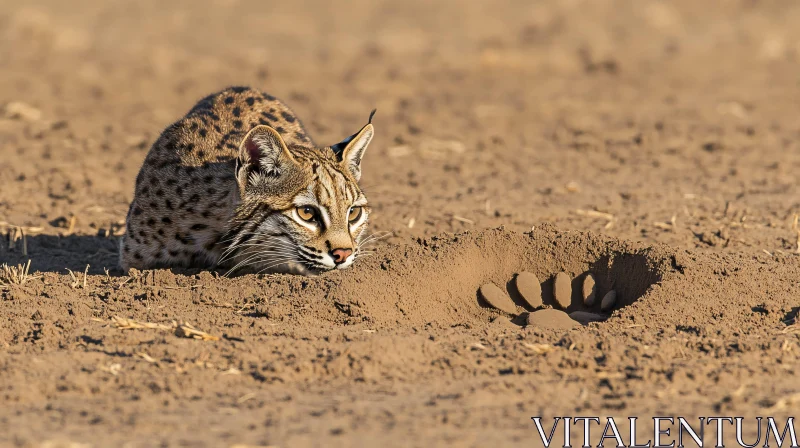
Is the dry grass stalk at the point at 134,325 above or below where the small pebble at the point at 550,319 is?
below

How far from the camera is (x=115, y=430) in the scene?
506 cm

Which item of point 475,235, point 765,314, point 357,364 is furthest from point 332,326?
point 765,314

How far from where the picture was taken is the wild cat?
734 centimetres

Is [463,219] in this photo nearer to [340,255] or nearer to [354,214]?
[354,214]

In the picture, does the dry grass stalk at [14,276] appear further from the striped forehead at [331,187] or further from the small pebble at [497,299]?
the small pebble at [497,299]

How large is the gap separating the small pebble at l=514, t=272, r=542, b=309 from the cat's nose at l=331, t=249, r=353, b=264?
120cm

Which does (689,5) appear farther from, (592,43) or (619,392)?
(619,392)

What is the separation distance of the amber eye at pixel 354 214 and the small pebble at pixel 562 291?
4.67 feet

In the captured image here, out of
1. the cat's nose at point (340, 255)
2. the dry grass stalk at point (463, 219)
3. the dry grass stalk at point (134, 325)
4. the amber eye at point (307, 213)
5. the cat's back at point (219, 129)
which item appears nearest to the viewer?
the dry grass stalk at point (134, 325)

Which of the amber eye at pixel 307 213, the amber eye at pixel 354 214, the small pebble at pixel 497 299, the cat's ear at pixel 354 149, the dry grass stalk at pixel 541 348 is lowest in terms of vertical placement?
the dry grass stalk at pixel 541 348

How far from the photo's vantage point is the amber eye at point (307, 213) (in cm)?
737

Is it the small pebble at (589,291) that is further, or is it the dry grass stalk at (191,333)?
the small pebble at (589,291)

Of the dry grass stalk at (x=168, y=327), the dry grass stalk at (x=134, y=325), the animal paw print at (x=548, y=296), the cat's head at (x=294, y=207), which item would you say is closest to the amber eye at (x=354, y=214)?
the cat's head at (x=294, y=207)

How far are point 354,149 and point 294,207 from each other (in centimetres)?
69
